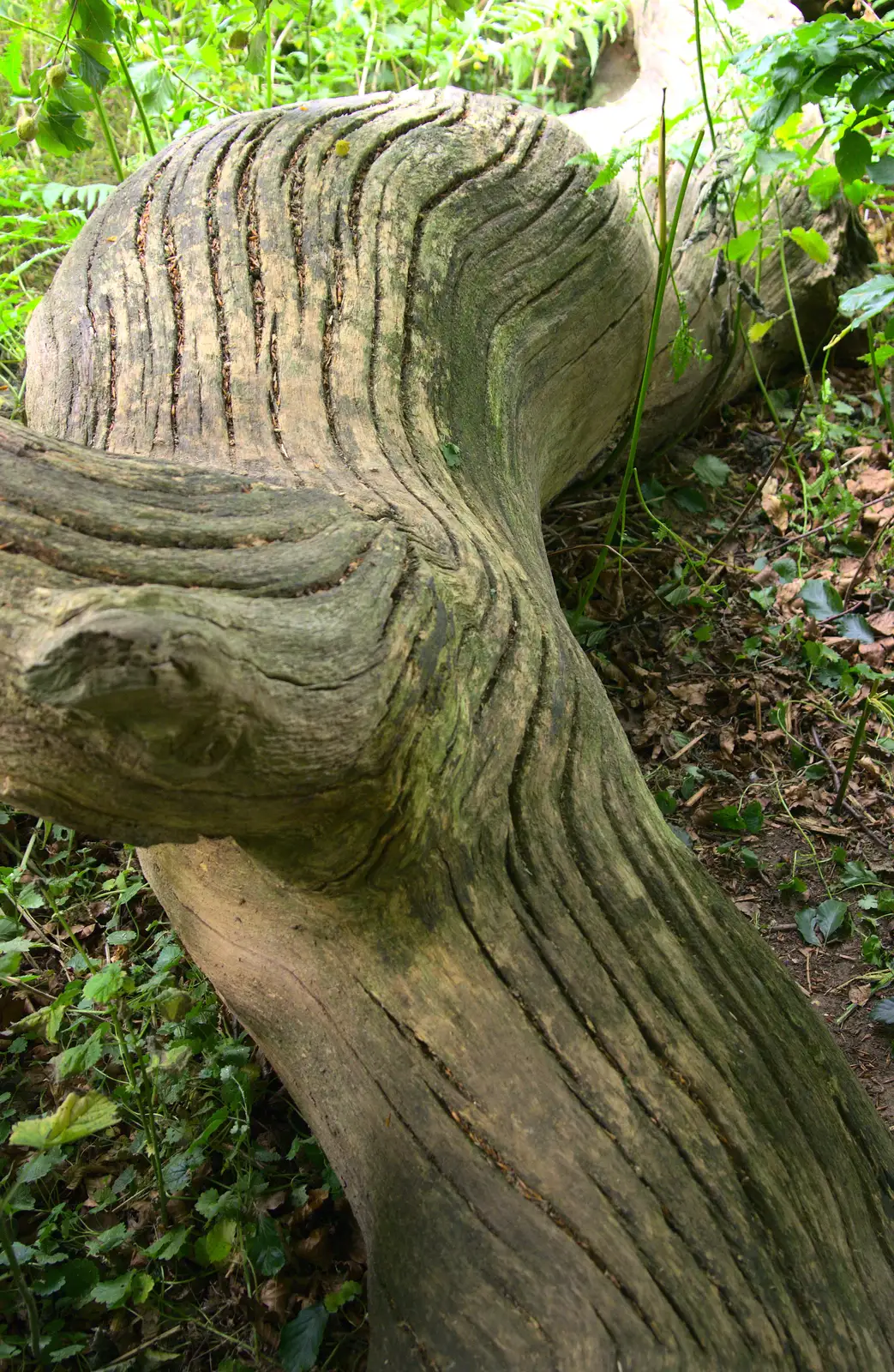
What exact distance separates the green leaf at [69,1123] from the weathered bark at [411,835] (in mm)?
340

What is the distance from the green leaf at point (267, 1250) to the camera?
1746mm

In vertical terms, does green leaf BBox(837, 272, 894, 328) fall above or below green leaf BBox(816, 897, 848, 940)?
above

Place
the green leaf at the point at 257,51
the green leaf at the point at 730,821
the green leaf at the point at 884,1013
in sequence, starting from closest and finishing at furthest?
the green leaf at the point at 884,1013, the green leaf at the point at 730,821, the green leaf at the point at 257,51

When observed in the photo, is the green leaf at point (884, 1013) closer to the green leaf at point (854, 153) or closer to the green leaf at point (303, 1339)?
the green leaf at point (303, 1339)

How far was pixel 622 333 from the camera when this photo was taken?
9.93ft

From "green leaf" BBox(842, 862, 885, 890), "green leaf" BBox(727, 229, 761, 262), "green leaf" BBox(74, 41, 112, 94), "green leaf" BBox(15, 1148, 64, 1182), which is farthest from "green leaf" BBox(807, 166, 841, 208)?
"green leaf" BBox(15, 1148, 64, 1182)

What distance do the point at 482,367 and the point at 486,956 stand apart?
5.19 feet

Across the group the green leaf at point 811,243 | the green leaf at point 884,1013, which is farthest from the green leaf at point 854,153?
the green leaf at point 884,1013

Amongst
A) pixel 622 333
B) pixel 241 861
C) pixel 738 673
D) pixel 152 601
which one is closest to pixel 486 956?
pixel 241 861

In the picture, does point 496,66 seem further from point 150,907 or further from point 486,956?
point 486,956

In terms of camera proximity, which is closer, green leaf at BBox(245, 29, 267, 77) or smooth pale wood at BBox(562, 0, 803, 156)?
green leaf at BBox(245, 29, 267, 77)

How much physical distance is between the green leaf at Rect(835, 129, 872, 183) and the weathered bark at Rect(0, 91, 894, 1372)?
96cm

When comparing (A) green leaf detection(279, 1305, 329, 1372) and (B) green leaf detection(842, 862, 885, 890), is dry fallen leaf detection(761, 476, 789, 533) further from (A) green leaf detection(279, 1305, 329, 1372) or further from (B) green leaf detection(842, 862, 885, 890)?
(A) green leaf detection(279, 1305, 329, 1372)

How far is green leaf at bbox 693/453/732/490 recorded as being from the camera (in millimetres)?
3621
